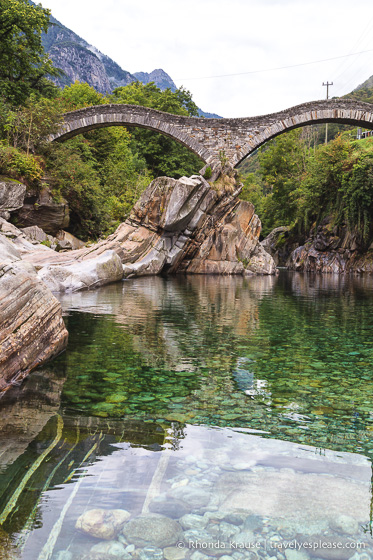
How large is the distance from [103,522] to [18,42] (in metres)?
26.0

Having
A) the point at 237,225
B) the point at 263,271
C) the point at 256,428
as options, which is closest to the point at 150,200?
the point at 237,225

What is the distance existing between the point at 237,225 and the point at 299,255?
10.8 m

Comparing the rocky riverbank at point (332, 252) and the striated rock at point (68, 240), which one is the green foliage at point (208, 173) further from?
the rocky riverbank at point (332, 252)

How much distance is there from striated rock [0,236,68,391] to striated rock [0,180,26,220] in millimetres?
13517

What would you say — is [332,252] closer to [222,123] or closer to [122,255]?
[222,123]

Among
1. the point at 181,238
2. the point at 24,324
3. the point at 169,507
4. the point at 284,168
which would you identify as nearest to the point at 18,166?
the point at 181,238

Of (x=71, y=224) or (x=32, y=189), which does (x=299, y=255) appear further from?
(x=32, y=189)

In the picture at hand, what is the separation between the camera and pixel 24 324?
4.12 m

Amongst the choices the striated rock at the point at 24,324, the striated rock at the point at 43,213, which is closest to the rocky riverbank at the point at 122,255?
the striated rock at the point at 24,324

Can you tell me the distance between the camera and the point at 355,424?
3.11 metres

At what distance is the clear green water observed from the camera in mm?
1924

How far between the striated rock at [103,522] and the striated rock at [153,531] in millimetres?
43

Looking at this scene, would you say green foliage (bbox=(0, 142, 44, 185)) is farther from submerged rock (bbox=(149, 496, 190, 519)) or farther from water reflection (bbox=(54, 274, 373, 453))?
submerged rock (bbox=(149, 496, 190, 519))

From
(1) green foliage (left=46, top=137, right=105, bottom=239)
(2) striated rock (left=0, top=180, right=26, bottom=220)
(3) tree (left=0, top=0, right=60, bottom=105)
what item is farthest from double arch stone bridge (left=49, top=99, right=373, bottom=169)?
(2) striated rock (left=0, top=180, right=26, bottom=220)
